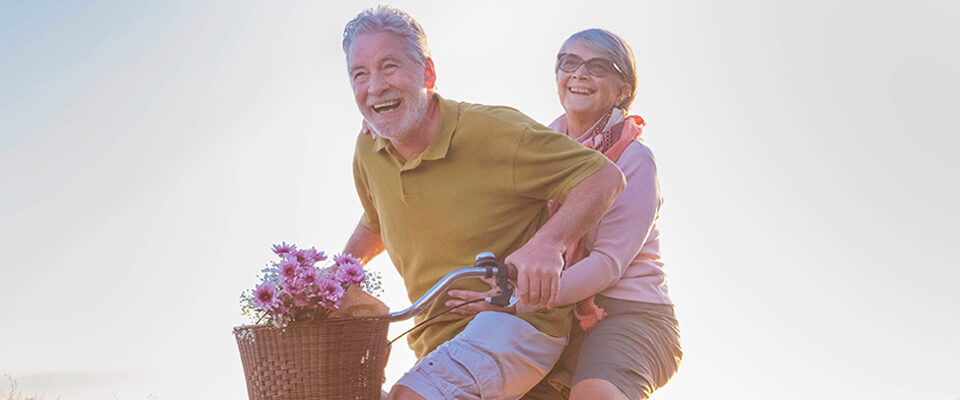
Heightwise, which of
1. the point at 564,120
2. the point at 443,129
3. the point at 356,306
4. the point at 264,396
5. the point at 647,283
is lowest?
the point at 264,396

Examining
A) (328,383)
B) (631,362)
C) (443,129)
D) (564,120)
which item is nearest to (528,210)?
(443,129)

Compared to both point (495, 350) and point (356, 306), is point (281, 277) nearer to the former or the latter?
point (356, 306)

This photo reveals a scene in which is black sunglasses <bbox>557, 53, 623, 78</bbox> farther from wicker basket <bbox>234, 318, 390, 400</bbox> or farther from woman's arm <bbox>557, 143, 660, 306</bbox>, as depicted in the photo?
wicker basket <bbox>234, 318, 390, 400</bbox>

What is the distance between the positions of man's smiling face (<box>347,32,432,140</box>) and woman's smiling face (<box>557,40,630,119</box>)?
1.48 meters

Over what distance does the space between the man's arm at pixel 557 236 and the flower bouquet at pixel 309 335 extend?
466 mm

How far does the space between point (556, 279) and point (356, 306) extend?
641mm

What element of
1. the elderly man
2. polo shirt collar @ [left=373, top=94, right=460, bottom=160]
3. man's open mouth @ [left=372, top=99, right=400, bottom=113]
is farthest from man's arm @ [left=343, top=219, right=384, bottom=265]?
man's open mouth @ [left=372, top=99, right=400, bottom=113]

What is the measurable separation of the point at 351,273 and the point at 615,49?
240 cm

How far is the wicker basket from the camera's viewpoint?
3.31 meters


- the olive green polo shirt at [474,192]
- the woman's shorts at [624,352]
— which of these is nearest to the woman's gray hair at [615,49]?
the woman's shorts at [624,352]

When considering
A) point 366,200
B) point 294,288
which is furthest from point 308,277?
point 366,200

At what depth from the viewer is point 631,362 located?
14.5 ft

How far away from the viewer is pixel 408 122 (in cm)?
405

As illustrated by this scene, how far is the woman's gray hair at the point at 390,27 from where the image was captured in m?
3.94
